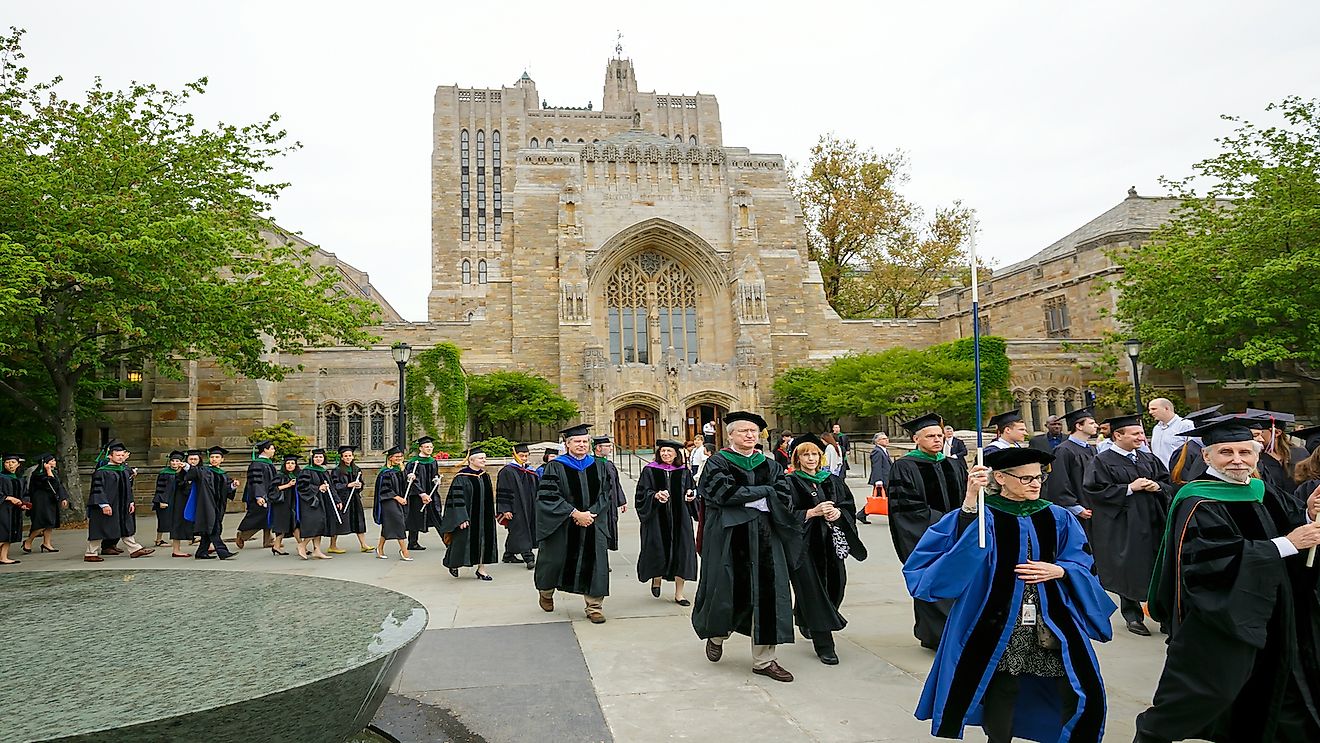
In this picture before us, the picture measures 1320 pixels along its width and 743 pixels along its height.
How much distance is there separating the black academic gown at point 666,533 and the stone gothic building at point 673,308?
19641 mm

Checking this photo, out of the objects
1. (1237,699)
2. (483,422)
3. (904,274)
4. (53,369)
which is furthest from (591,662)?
(904,274)

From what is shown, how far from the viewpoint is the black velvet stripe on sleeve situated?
3.37 meters

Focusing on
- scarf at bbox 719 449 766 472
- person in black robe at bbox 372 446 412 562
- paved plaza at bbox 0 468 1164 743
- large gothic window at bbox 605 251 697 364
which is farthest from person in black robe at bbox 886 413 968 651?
large gothic window at bbox 605 251 697 364

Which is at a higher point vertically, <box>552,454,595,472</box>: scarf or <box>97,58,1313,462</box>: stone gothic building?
<box>97,58,1313,462</box>: stone gothic building

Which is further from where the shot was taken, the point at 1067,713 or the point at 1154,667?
the point at 1154,667

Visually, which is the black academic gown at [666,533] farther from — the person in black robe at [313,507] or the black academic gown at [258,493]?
the black academic gown at [258,493]

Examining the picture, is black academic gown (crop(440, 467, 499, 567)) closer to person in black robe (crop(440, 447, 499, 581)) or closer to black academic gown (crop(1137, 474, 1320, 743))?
person in black robe (crop(440, 447, 499, 581))

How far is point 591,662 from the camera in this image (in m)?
5.35

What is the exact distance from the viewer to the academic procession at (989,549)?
3.23m

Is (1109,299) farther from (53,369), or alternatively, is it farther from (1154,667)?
(53,369)

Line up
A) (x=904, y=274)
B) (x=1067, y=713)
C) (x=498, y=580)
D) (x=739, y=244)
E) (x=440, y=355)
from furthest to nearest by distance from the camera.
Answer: (x=904, y=274) < (x=739, y=244) < (x=440, y=355) < (x=498, y=580) < (x=1067, y=713)

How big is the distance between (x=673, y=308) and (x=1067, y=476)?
26719mm

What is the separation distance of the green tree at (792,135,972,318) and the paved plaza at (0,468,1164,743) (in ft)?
102

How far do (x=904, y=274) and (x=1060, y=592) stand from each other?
116 ft
